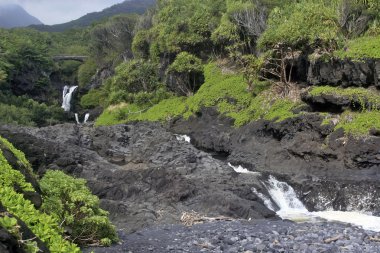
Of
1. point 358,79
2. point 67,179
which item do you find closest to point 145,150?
point 358,79

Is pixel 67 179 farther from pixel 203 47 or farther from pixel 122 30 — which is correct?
pixel 122 30

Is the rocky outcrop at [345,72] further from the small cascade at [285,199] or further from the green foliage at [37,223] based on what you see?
the green foliage at [37,223]

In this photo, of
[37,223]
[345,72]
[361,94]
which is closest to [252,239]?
[37,223]

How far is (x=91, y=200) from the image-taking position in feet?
39.4

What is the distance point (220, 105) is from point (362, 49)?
13137 mm

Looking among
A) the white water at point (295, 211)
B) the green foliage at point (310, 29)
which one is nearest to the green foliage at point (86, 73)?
the green foliage at point (310, 29)

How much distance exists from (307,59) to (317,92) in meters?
4.36

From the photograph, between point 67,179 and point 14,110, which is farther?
point 14,110

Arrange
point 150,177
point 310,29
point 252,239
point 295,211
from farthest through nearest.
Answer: point 310,29 → point 150,177 → point 295,211 → point 252,239

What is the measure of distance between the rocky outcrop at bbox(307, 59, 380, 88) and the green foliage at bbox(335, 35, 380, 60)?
33cm

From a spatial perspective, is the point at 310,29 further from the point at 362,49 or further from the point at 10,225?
the point at 10,225

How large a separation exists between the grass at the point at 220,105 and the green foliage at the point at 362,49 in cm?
497

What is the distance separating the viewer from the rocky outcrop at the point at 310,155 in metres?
22.0

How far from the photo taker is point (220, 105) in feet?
125
